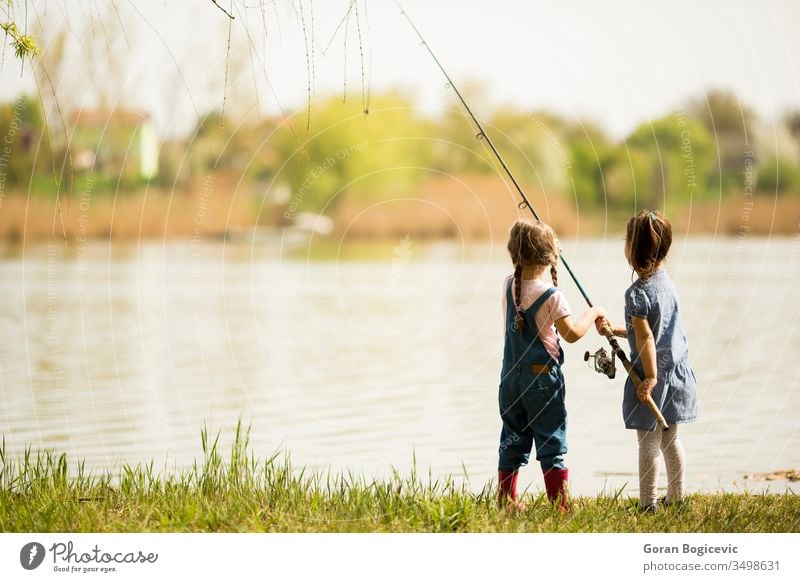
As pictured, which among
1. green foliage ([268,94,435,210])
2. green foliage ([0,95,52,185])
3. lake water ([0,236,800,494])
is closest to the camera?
lake water ([0,236,800,494])

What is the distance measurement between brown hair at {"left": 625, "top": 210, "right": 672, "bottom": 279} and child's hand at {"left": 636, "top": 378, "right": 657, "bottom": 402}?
397 mm

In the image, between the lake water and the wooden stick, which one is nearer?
the wooden stick

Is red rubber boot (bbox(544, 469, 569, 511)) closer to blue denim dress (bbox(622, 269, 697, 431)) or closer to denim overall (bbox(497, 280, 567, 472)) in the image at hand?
denim overall (bbox(497, 280, 567, 472))

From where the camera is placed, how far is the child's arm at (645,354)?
4.42 metres

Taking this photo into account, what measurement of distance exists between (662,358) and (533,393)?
1.78 ft

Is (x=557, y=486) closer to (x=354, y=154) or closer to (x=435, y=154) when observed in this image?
(x=354, y=154)

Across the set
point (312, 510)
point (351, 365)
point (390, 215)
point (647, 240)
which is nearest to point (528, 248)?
point (647, 240)

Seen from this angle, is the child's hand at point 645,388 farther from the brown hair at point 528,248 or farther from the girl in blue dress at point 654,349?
the brown hair at point 528,248

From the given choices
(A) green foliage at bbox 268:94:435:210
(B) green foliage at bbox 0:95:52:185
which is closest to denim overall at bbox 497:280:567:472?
(B) green foliage at bbox 0:95:52:185

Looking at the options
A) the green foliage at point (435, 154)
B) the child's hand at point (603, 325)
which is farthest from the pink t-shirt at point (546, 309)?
the green foliage at point (435, 154)

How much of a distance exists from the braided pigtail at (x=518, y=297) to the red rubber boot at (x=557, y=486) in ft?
1.80

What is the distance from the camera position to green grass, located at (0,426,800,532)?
14.2ft

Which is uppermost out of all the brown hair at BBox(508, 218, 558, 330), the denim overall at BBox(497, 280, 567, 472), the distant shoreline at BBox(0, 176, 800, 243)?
the distant shoreline at BBox(0, 176, 800, 243)
